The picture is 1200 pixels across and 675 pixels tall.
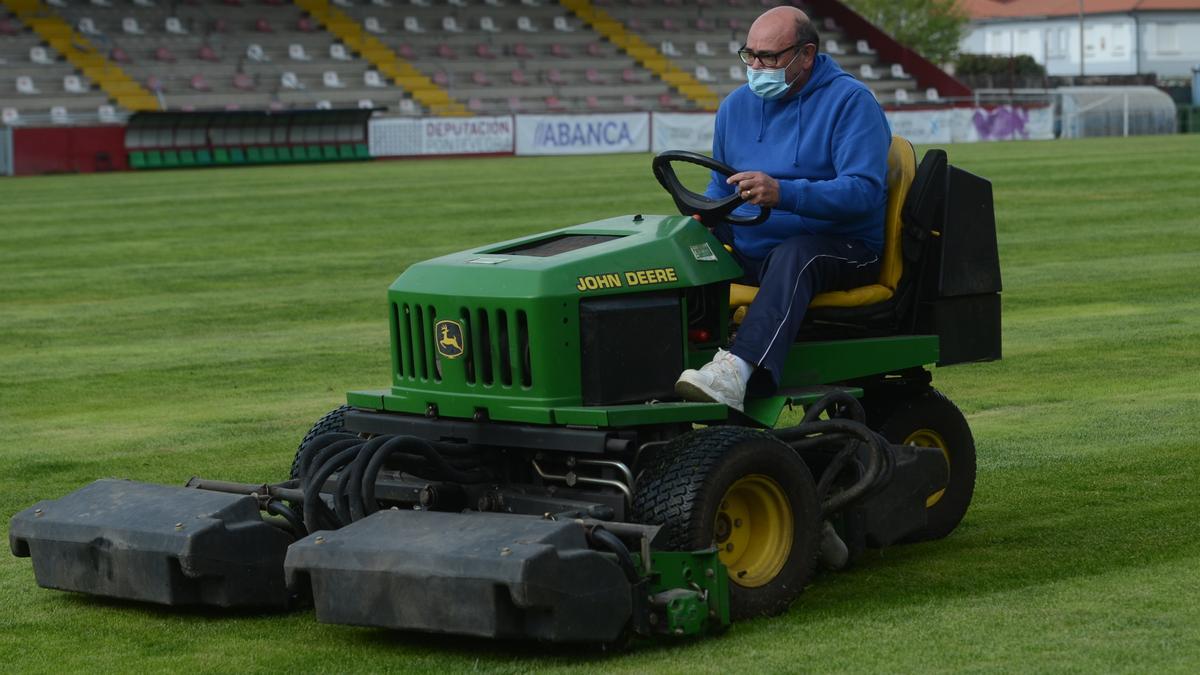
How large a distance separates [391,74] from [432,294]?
4436 centimetres

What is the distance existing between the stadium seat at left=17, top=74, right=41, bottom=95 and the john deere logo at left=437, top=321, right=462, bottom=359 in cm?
3867

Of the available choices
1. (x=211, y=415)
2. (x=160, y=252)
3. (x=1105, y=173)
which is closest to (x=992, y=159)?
(x=1105, y=173)

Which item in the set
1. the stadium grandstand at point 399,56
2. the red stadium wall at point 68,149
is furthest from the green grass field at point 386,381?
the stadium grandstand at point 399,56

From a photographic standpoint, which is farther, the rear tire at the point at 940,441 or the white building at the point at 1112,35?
the white building at the point at 1112,35

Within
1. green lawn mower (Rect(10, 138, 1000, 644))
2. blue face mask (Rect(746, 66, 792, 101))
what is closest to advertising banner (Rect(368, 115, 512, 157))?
blue face mask (Rect(746, 66, 792, 101))

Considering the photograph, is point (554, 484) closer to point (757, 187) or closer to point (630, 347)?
point (630, 347)

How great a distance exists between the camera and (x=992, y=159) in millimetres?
34719

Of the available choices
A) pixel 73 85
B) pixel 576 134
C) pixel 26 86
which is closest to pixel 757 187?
pixel 576 134

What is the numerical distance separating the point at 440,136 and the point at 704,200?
121 feet

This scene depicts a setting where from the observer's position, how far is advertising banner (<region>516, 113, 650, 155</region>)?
43.7 meters

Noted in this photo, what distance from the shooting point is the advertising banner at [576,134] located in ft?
143

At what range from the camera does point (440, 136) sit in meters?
43.1

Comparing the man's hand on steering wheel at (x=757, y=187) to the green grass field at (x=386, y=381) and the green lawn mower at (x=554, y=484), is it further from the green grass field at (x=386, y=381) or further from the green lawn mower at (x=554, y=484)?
the green grass field at (x=386, y=381)

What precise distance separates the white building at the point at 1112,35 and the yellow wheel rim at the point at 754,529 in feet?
321
